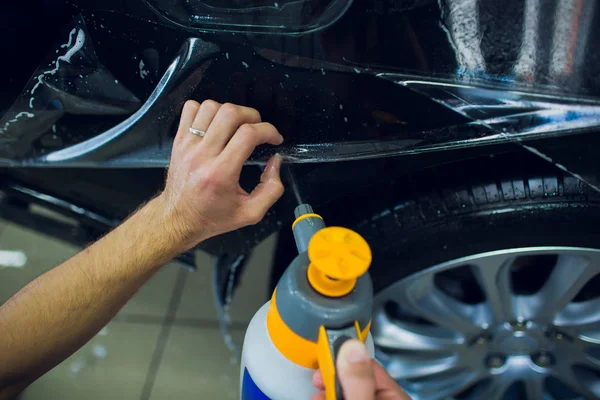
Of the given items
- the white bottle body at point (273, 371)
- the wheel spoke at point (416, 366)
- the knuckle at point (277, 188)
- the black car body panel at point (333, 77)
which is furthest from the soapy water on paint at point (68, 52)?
the wheel spoke at point (416, 366)

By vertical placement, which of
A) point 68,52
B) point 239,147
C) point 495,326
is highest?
point 68,52

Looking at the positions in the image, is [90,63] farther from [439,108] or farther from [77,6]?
[439,108]

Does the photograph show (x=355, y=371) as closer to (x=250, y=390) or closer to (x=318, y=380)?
(x=318, y=380)

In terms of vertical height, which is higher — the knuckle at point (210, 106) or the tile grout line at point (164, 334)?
the knuckle at point (210, 106)

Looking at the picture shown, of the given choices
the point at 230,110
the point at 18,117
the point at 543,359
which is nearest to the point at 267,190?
the point at 230,110

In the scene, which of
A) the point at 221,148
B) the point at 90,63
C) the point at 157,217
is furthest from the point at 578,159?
the point at 90,63

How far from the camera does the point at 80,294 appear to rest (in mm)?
746

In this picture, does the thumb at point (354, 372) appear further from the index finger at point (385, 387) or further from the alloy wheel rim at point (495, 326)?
the alloy wheel rim at point (495, 326)

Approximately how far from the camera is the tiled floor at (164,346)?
49.7 inches

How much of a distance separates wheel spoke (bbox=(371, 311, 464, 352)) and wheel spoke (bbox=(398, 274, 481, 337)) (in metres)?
0.05

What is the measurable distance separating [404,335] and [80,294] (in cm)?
60

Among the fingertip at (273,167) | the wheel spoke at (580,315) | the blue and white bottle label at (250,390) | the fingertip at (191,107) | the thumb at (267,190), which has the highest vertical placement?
the fingertip at (191,107)

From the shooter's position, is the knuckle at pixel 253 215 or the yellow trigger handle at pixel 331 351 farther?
the knuckle at pixel 253 215

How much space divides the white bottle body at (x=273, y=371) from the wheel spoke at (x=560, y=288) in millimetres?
426
